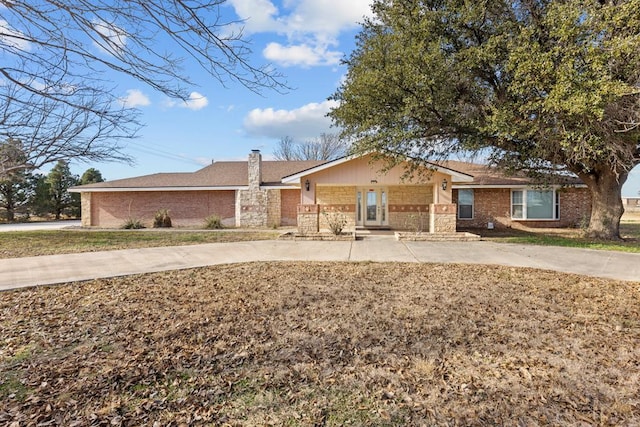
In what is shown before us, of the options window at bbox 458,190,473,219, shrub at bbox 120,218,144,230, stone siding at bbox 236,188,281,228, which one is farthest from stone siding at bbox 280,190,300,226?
window at bbox 458,190,473,219

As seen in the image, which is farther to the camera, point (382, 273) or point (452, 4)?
point (452, 4)

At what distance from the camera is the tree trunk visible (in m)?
13.1

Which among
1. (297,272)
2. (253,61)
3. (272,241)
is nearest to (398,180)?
(272,241)

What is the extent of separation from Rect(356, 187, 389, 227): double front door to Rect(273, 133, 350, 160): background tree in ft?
71.7

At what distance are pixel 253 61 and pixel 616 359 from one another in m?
4.91

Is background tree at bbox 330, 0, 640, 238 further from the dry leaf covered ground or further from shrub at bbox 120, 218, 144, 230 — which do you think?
shrub at bbox 120, 218, 144, 230

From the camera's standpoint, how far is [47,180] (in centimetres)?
3173

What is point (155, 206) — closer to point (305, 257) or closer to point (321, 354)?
point (305, 257)

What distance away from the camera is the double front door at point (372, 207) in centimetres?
1781

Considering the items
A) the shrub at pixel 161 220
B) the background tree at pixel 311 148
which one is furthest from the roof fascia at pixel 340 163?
the background tree at pixel 311 148

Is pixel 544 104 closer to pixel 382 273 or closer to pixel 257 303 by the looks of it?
pixel 382 273

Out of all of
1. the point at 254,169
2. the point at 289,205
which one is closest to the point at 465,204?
the point at 289,205

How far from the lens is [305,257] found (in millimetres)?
9320

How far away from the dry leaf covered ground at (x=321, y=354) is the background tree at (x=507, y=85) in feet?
16.3
